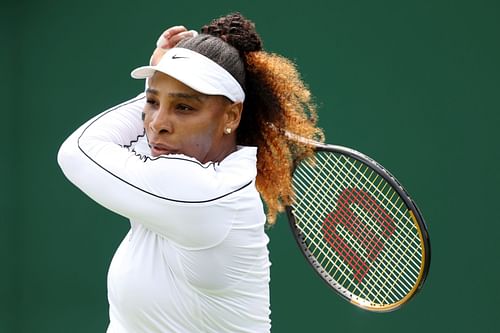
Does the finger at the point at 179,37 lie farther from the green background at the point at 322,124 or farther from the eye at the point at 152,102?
the green background at the point at 322,124

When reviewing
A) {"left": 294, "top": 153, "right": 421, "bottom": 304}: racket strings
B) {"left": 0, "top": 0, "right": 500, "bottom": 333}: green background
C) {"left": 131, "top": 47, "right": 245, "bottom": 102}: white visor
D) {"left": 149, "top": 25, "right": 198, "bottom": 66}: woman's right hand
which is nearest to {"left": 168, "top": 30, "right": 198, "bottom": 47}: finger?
{"left": 149, "top": 25, "right": 198, "bottom": 66}: woman's right hand

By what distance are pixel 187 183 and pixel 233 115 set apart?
0.26 meters

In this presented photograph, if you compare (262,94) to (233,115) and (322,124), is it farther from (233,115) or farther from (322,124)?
(322,124)

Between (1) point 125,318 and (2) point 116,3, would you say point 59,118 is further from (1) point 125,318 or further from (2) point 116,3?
(1) point 125,318

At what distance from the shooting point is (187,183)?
6.00ft

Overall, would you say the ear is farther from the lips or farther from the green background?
the green background

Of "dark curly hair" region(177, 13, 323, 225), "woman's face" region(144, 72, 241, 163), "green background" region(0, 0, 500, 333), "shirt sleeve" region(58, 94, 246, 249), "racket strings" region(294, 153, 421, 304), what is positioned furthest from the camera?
"green background" region(0, 0, 500, 333)

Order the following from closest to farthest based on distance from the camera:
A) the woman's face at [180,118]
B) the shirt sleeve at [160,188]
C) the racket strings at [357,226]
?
the shirt sleeve at [160,188] < the woman's face at [180,118] < the racket strings at [357,226]

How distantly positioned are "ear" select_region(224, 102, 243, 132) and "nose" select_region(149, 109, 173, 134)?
140 mm

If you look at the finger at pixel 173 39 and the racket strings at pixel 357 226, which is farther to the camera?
the racket strings at pixel 357 226

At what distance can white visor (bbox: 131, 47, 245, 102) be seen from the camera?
6.21 ft

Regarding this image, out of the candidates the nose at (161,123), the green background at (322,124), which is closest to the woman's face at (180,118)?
the nose at (161,123)

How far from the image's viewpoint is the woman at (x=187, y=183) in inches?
72.6

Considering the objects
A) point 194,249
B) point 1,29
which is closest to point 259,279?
point 194,249
